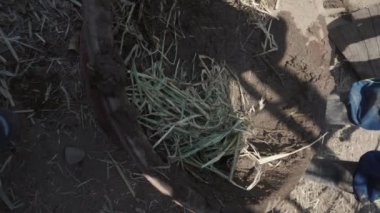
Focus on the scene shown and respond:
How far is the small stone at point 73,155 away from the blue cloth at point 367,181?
1301 mm

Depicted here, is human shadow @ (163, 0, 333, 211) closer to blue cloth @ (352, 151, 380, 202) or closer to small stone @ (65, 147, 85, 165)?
blue cloth @ (352, 151, 380, 202)

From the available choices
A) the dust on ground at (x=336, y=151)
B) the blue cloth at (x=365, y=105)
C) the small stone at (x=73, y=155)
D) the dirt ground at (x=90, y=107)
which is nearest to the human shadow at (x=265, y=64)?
the dirt ground at (x=90, y=107)

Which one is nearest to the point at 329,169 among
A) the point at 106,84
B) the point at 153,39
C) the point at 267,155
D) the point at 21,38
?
the point at 267,155

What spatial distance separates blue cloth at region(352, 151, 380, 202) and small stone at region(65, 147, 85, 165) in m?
1.30

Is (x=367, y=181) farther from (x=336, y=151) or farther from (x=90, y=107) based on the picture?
(x=90, y=107)

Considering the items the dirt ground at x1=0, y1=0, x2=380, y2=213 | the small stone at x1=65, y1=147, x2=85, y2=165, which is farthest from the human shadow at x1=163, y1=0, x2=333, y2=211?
the small stone at x1=65, y1=147, x2=85, y2=165

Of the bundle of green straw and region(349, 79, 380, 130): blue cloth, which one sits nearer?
the bundle of green straw

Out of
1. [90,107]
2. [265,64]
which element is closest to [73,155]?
[90,107]

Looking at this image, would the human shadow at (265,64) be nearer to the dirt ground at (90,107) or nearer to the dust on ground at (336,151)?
the dirt ground at (90,107)

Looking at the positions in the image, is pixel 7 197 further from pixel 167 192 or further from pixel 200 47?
pixel 200 47

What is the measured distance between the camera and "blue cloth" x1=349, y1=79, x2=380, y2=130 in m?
2.13

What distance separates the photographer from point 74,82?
2062mm

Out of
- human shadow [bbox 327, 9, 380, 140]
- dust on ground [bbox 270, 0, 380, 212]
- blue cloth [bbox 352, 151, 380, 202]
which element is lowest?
dust on ground [bbox 270, 0, 380, 212]

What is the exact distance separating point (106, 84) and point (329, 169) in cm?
142
